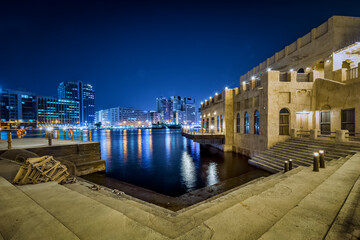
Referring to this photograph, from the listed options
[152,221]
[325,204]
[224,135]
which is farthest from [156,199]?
[224,135]

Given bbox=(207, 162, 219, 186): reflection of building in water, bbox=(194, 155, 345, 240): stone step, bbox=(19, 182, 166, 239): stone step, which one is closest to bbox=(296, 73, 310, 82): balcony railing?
bbox=(207, 162, 219, 186): reflection of building in water

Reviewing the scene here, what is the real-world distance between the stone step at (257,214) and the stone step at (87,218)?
133cm

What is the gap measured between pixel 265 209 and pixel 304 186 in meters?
3.04

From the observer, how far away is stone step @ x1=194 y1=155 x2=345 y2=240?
347 centimetres

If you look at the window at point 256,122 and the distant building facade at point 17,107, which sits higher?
the distant building facade at point 17,107

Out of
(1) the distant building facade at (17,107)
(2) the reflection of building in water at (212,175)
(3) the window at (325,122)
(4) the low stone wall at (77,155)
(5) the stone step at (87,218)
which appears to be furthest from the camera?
(1) the distant building facade at (17,107)

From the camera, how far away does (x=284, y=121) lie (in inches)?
699

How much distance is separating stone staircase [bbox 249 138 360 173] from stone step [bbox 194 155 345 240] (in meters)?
7.44

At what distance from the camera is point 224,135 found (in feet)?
78.8

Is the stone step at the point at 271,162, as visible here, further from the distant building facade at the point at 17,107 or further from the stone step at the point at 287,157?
the distant building facade at the point at 17,107

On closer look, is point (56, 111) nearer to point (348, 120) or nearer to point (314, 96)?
point (314, 96)

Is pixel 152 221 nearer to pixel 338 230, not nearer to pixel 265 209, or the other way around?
pixel 265 209

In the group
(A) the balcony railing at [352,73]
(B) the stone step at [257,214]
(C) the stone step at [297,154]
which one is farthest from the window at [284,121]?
(B) the stone step at [257,214]

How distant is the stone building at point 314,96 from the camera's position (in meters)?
15.8
